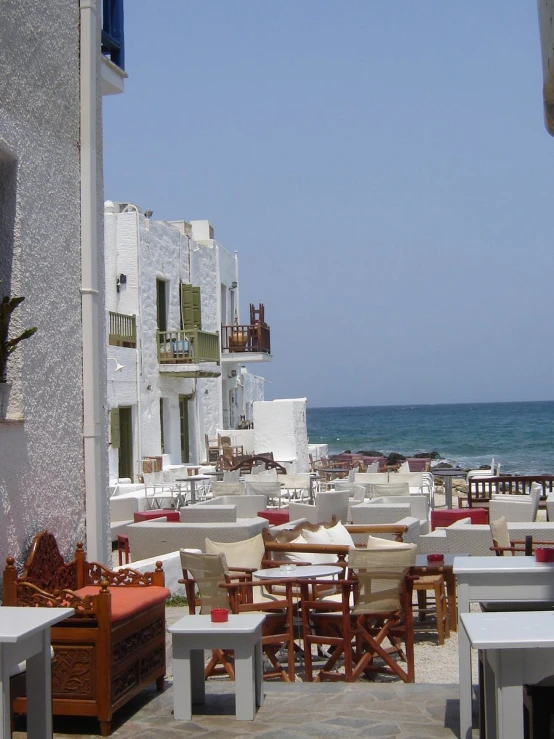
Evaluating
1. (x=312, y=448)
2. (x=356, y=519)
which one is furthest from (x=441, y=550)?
(x=312, y=448)

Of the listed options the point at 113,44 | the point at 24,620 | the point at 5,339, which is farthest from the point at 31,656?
the point at 113,44

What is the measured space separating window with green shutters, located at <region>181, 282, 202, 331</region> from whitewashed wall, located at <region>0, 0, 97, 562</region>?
16161 millimetres

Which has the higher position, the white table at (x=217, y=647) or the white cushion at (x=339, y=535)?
the white cushion at (x=339, y=535)

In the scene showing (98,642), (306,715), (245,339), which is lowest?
(306,715)

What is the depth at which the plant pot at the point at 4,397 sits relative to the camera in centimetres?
628

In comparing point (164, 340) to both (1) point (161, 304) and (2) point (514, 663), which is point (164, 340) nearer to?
(1) point (161, 304)

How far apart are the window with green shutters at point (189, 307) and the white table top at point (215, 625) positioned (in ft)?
59.5

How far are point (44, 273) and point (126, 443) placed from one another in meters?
14.5

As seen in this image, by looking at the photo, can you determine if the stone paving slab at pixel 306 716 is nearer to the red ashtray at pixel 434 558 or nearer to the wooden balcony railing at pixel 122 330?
the red ashtray at pixel 434 558

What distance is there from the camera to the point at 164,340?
22906 millimetres

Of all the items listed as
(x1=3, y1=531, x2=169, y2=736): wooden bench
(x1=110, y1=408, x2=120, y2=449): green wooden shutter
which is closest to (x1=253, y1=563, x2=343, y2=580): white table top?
(x1=3, y1=531, x2=169, y2=736): wooden bench

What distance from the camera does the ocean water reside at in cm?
6556

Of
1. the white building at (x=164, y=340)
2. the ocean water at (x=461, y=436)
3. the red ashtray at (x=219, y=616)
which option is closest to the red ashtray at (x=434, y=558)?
the red ashtray at (x=219, y=616)

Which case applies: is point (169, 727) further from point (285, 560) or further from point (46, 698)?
point (285, 560)
